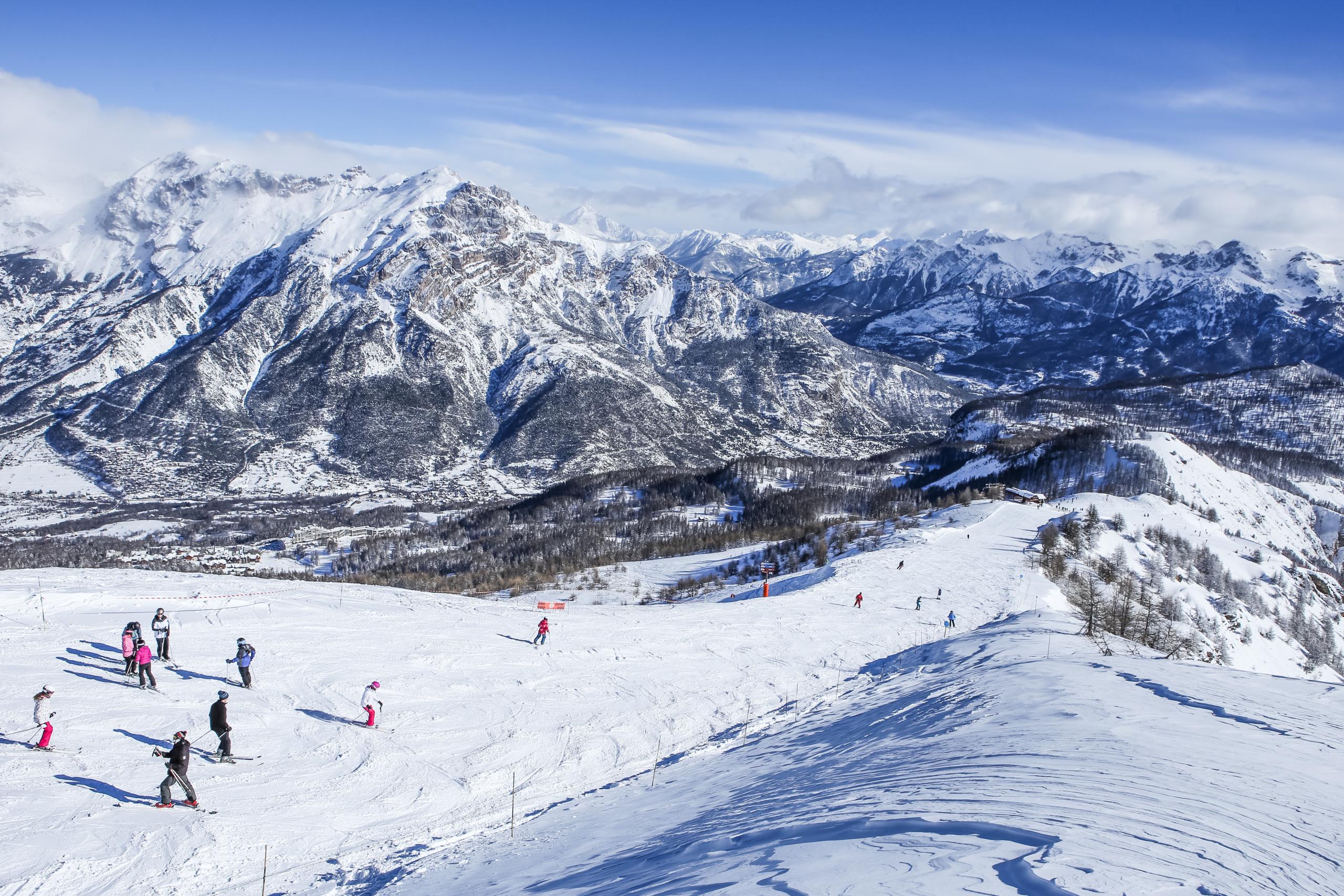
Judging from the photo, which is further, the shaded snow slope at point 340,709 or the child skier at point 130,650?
the child skier at point 130,650

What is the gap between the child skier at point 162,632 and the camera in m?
25.8

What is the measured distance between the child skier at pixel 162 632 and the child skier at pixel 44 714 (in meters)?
4.63

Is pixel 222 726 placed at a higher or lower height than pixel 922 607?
higher

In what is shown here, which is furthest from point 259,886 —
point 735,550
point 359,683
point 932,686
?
point 735,550

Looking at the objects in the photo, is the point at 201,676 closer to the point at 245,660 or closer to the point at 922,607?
the point at 245,660

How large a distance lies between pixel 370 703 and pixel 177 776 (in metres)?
6.88

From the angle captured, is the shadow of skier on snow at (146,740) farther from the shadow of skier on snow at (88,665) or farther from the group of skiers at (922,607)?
the group of skiers at (922,607)

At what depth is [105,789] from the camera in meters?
18.3

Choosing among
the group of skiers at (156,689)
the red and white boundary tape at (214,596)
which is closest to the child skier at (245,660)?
the group of skiers at (156,689)

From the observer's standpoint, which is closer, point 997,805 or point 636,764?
point 997,805

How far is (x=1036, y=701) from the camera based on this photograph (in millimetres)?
22328

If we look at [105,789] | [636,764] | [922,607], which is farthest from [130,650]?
[922,607]

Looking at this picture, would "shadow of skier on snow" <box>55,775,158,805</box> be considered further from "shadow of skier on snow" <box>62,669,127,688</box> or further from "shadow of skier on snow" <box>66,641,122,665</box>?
"shadow of skier on snow" <box>66,641,122,665</box>

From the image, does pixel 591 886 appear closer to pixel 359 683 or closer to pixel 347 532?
pixel 359 683
